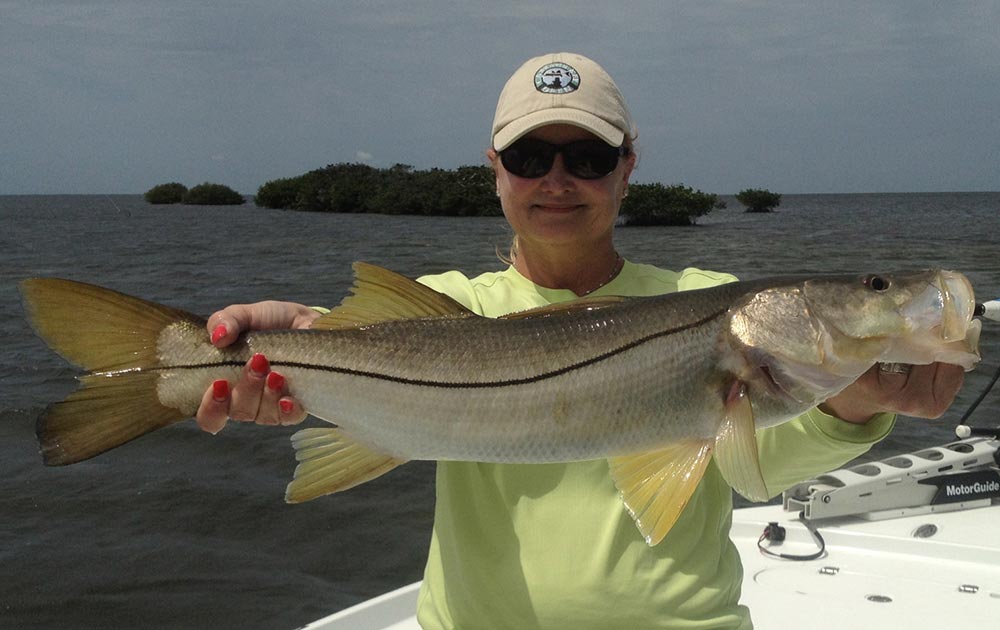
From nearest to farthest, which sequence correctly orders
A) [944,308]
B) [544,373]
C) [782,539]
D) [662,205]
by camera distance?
[944,308], [544,373], [782,539], [662,205]

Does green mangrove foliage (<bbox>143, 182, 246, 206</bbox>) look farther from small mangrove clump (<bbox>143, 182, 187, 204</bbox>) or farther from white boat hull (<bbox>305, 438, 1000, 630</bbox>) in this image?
white boat hull (<bbox>305, 438, 1000, 630</bbox>)

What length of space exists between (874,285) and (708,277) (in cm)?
74

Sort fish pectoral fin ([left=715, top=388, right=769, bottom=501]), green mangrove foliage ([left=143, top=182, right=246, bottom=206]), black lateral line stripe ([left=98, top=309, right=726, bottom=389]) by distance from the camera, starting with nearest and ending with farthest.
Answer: fish pectoral fin ([left=715, top=388, right=769, bottom=501]), black lateral line stripe ([left=98, top=309, right=726, bottom=389]), green mangrove foliage ([left=143, top=182, right=246, bottom=206])

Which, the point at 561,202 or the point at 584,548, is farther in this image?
the point at 561,202

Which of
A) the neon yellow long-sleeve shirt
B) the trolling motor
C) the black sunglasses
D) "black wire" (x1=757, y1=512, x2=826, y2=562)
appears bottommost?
"black wire" (x1=757, y1=512, x2=826, y2=562)

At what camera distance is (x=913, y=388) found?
250 cm

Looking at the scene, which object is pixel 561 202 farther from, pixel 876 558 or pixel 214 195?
pixel 214 195

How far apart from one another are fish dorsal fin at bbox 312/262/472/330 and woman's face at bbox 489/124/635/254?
456 millimetres

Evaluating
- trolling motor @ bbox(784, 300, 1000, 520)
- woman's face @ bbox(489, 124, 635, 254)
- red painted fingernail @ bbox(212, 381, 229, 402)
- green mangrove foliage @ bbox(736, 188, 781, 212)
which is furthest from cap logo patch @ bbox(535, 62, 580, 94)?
green mangrove foliage @ bbox(736, 188, 781, 212)

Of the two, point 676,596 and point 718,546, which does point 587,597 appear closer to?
point 676,596

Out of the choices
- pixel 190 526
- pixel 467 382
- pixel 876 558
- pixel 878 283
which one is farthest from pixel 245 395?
pixel 190 526

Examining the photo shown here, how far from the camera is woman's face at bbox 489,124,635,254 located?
292 cm

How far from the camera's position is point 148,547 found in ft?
28.9

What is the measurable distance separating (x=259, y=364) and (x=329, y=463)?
0.37m
